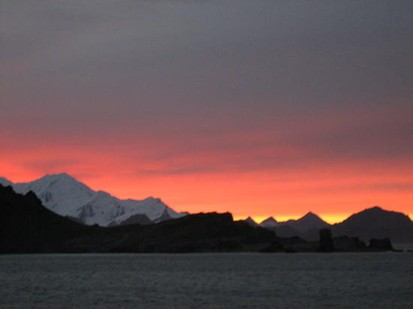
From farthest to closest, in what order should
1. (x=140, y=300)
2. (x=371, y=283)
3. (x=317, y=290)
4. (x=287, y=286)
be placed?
(x=371, y=283), (x=287, y=286), (x=317, y=290), (x=140, y=300)

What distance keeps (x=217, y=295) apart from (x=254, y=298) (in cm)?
553

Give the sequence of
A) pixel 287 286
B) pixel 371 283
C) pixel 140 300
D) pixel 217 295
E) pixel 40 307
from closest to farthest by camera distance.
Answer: pixel 40 307, pixel 140 300, pixel 217 295, pixel 287 286, pixel 371 283

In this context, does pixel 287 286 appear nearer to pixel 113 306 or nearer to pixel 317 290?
pixel 317 290

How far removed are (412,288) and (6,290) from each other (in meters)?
56.4

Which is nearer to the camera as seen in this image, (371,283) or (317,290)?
(317,290)

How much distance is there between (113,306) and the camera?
86938 millimetres

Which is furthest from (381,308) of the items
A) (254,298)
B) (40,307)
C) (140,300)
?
(40,307)

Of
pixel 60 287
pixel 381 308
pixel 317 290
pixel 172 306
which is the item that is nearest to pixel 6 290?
pixel 60 287

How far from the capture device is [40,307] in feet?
283

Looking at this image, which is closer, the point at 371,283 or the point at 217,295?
the point at 217,295

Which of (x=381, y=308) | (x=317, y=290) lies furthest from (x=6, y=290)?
(x=381, y=308)

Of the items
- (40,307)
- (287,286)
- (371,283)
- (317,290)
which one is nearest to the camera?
(40,307)

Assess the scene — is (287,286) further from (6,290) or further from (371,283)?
(6,290)

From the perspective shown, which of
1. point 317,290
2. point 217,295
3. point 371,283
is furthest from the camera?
point 371,283
